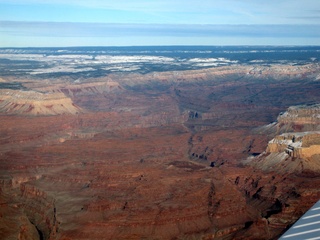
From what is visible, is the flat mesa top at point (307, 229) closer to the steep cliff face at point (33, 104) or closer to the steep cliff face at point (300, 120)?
the steep cliff face at point (300, 120)

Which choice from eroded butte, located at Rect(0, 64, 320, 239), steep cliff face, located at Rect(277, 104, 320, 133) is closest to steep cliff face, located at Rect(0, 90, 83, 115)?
eroded butte, located at Rect(0, 64, 320, 239)

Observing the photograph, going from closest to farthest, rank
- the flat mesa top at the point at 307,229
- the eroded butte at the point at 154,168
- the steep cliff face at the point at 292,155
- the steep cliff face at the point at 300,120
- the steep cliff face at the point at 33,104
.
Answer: the flat mesa top at the point at 307,229, the eroded butte at the point at 154,168, the steep cliff face at the point at 292,155, the steep cliff face at the point at 300,120, the steep cliff face at the point at 33,104

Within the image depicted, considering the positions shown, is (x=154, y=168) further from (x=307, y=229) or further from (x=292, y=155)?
(x=307, y=229)

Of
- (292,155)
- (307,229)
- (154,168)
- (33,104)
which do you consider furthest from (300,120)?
(307,229)

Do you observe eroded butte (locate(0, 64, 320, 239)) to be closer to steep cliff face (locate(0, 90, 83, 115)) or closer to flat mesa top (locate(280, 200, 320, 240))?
steep cliff face (locate(0, 90, 83, 115))

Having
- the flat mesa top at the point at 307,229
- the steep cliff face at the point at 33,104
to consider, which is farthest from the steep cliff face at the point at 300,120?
the flat mesa top at the point at 307,229

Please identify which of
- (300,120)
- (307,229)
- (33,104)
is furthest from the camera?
(33,104)
